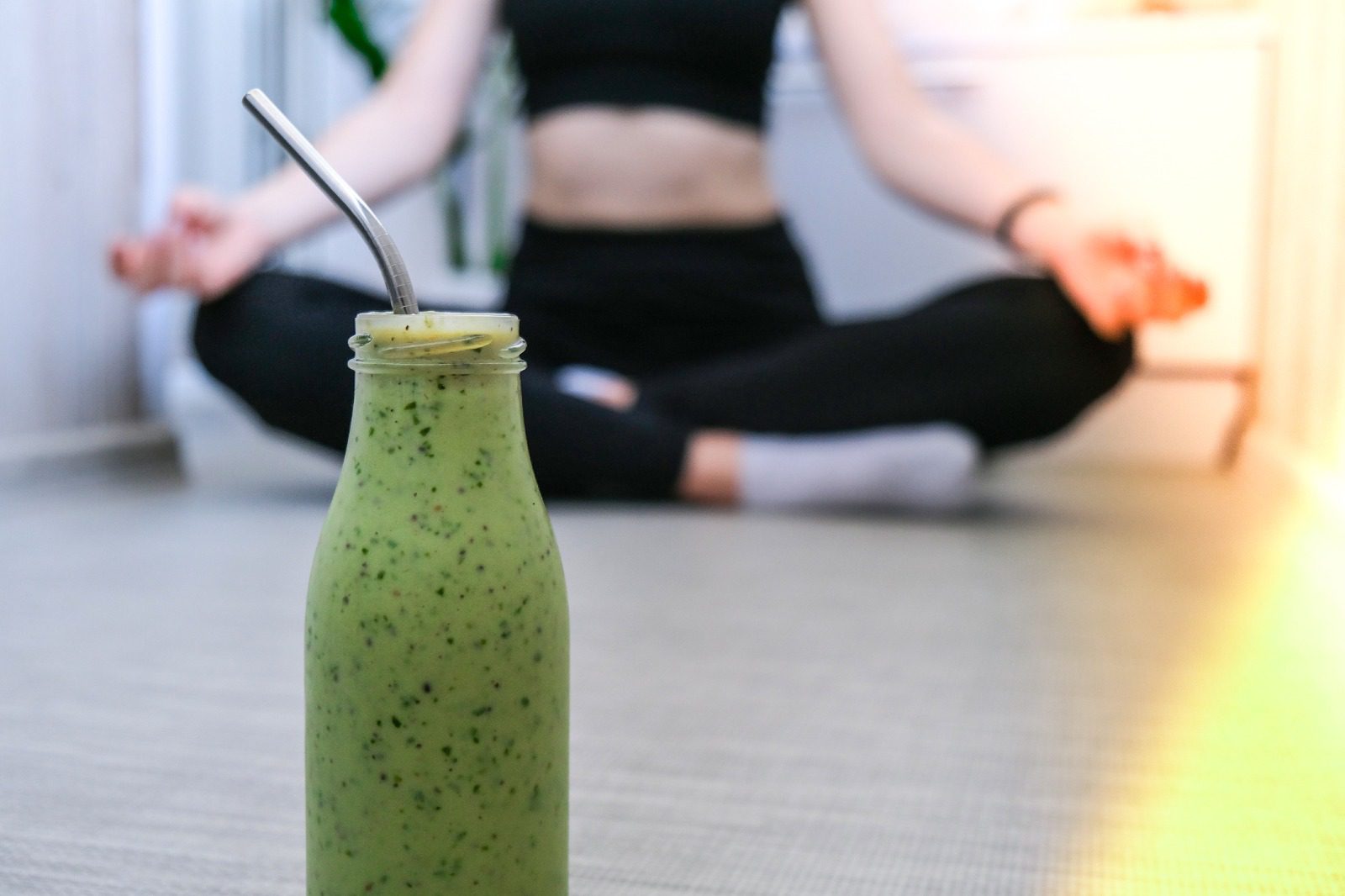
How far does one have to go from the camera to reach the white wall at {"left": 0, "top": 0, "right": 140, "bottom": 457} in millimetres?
1801

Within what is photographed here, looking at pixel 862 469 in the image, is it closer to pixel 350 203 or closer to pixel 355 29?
pixel 350 203

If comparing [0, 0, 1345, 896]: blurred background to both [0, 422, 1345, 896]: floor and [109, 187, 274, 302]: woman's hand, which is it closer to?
[0, 422, 1345, 896]: floor

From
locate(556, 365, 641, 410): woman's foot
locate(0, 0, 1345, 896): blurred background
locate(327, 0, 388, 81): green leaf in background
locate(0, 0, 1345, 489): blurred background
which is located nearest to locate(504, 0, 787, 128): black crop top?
locate(556, 365, 641, 410): woman's foot

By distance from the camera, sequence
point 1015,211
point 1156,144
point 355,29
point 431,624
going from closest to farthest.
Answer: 1. point 431,624
2. point 1015,211
3. point 1156,144
4. point 355,29

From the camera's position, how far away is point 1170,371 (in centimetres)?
253

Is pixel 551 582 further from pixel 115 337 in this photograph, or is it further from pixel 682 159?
pixel 115 337

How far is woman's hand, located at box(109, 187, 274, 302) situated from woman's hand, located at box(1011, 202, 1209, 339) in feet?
2.93

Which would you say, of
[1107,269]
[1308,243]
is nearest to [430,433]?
[1107,269]

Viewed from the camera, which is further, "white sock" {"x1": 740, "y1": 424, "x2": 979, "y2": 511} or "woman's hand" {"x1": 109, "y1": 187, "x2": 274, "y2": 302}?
"white sock" {"x1": 740, "y1": 424, "x2": 979, "y2": 511}

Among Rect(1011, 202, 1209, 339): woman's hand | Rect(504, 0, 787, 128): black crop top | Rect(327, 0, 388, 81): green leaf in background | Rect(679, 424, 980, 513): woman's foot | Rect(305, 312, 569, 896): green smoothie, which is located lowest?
Rect(679, 424, 980, 513): woman's foot

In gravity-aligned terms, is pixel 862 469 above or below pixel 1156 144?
below

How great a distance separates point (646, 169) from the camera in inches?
71.6

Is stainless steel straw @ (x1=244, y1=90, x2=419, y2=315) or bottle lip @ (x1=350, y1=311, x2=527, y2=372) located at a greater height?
stainless steel straw @ (x1=244, y1=90, x2=419, y2=315)

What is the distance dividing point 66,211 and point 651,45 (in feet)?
2.87
